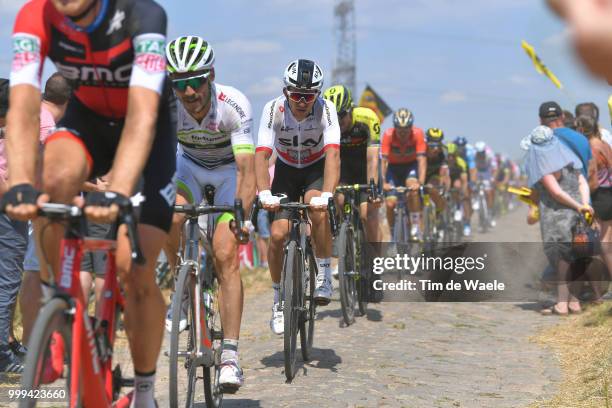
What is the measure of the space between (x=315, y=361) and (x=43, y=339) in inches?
189

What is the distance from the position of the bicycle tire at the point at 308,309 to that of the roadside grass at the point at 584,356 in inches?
78.8

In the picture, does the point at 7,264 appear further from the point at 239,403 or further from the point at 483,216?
the point at 483,216

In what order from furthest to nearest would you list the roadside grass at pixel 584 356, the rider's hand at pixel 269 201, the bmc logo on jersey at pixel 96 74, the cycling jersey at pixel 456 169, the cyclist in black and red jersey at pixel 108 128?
the cycling jersey at pixel 456 169, the rider's hand at pixel 269 201, the roadside grass at pixel 584 356, the bmc logo on jersey at pixel 96 74, the cyclist in black and red jersey at pixel 108 128

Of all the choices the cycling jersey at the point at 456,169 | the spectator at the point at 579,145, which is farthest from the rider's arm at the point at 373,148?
the cycling jersey at the point at 456,169

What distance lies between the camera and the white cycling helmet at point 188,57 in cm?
567

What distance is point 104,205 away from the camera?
10.5 feet

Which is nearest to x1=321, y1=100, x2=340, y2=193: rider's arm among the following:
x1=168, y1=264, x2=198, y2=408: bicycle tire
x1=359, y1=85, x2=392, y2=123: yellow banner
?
x1=168, y1=264, x2=198, y2=408: bicycle tire

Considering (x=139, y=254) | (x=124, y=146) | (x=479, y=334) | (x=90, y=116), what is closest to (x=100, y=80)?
(x=90, y=116)

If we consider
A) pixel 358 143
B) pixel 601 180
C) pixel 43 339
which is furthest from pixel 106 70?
→ pixel 601 180

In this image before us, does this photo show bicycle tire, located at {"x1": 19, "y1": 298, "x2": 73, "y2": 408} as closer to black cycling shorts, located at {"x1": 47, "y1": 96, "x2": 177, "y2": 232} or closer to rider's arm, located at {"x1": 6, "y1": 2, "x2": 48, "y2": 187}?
rider's arm, located at {"x1": 6, "y1": 2, "x2": 48, "y2": 187}

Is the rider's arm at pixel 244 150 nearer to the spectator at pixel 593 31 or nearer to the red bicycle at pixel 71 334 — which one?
the red bicycle at pixel 71 334

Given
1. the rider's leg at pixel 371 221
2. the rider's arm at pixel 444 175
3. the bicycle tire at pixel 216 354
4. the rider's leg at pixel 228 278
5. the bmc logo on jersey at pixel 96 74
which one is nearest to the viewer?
the bmc logo on jersey at pixel 96 74

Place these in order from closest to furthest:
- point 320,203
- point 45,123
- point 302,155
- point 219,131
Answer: point 219,131, point 45,123, point 320,203, point 302,155

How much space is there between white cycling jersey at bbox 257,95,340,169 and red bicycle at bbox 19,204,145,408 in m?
4.31
